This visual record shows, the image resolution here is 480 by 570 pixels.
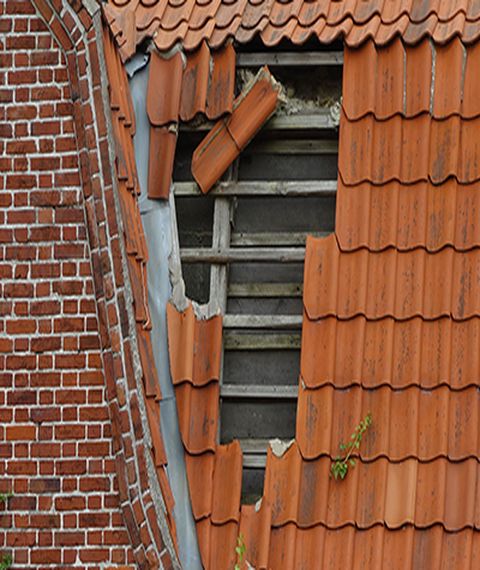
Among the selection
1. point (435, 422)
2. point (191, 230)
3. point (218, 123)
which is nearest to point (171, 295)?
point (191, 230)

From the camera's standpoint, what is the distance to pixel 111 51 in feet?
22.2

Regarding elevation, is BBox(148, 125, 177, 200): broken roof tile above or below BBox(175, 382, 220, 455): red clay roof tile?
above

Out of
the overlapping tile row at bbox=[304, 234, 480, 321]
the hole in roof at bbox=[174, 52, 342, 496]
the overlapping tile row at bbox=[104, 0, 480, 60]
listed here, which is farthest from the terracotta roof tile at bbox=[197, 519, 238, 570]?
the overlapping tile row at bbox=[104, 0, 480, 60]

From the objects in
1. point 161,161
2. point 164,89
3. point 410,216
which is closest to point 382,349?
point 410,216

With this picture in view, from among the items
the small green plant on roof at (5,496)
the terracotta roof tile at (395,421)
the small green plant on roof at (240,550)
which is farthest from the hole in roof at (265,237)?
the small green plant on roof at (5,496)

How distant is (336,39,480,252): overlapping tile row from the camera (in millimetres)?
6641

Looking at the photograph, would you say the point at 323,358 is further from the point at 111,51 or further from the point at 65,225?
the point at 111,51

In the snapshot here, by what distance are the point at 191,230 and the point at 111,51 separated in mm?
1030

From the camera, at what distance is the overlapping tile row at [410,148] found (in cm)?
664

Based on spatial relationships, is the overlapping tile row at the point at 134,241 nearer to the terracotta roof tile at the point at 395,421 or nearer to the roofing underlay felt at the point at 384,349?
the roofing underlay felt at the point at 384,349

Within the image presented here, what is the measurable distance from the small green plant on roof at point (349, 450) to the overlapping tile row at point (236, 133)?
1526 millimetres

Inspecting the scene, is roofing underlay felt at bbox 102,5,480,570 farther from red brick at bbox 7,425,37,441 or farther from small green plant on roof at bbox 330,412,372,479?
red brick at bbox 7,425,37,441

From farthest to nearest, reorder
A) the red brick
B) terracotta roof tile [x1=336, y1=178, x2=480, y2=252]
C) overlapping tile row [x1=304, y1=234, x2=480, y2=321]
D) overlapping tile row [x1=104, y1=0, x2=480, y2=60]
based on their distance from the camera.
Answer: overlapping tile row [x1=104, y1=0, x2=480, y2=60] → terracotta roof tile [x1=336, y1=178, x2=480, y2=252] → overlapping tile row [x1=304, y1=234, x2=480, y2=321] → the red brick

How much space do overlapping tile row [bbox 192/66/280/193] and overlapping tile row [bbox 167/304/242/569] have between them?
0.75 m
